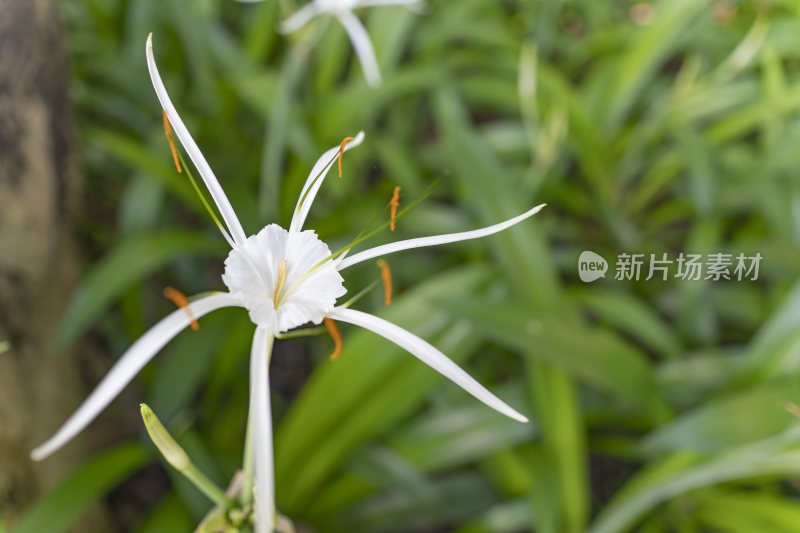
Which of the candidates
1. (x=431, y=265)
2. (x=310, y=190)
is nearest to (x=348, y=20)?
(x=431, y=265)

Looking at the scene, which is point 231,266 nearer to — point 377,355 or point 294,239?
point 294,239

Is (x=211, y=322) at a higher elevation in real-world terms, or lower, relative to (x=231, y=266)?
higher

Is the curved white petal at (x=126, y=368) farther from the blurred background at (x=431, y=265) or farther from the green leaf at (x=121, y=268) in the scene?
the green leaf at (x=121, y=268)

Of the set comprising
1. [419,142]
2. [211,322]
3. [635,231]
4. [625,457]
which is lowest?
[625,457]

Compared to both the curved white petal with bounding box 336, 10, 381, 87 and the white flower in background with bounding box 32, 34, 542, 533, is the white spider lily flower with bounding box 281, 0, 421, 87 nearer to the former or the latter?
the curved white petal with bounding box 336, 10, 381, 87

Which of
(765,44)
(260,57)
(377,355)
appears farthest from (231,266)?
(765,44)

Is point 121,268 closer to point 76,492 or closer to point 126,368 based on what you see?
point 76,492

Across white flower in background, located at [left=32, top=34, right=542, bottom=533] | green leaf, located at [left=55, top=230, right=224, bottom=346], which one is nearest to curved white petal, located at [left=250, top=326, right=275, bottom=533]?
white flower in background, located at [left=32, top=34, right=542, bottom=533]
